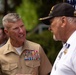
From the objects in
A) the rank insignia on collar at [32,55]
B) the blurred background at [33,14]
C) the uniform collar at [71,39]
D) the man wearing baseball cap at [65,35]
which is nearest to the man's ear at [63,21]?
the man wearing baseball cap at [65,35]

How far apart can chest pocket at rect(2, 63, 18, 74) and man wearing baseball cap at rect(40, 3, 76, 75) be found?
3.72 feet

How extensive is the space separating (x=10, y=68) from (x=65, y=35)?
4.77 ft

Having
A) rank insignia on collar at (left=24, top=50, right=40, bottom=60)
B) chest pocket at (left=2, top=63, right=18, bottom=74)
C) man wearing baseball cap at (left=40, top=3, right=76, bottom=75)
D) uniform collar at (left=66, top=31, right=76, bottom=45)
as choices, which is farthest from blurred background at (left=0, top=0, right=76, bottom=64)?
uniform collar at (left=66, top=31, right=76, bottom=45)

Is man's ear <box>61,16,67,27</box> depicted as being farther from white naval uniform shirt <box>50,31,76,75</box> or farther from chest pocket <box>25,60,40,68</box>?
chest pocket <box>25,60,40,68</box>

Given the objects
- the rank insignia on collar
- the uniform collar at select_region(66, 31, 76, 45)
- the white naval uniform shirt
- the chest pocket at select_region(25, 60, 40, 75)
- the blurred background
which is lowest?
the blurred background

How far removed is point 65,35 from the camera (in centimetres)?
337

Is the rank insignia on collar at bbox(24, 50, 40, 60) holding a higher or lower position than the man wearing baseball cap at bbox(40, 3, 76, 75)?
lower

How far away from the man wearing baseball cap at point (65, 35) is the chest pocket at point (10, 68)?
3.72 ft

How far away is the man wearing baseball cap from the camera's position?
3076 mm

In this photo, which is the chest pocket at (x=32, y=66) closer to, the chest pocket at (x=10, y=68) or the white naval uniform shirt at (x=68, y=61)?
the chest pocket at (x=10, y=68)

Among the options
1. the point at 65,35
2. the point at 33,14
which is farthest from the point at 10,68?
the point at 33,14

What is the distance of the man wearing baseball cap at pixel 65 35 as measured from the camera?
10.1 ft

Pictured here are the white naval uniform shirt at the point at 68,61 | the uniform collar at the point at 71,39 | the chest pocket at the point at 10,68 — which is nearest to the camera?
the white naval uniform shirt at the point at 68,61

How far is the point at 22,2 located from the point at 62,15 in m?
7.06
